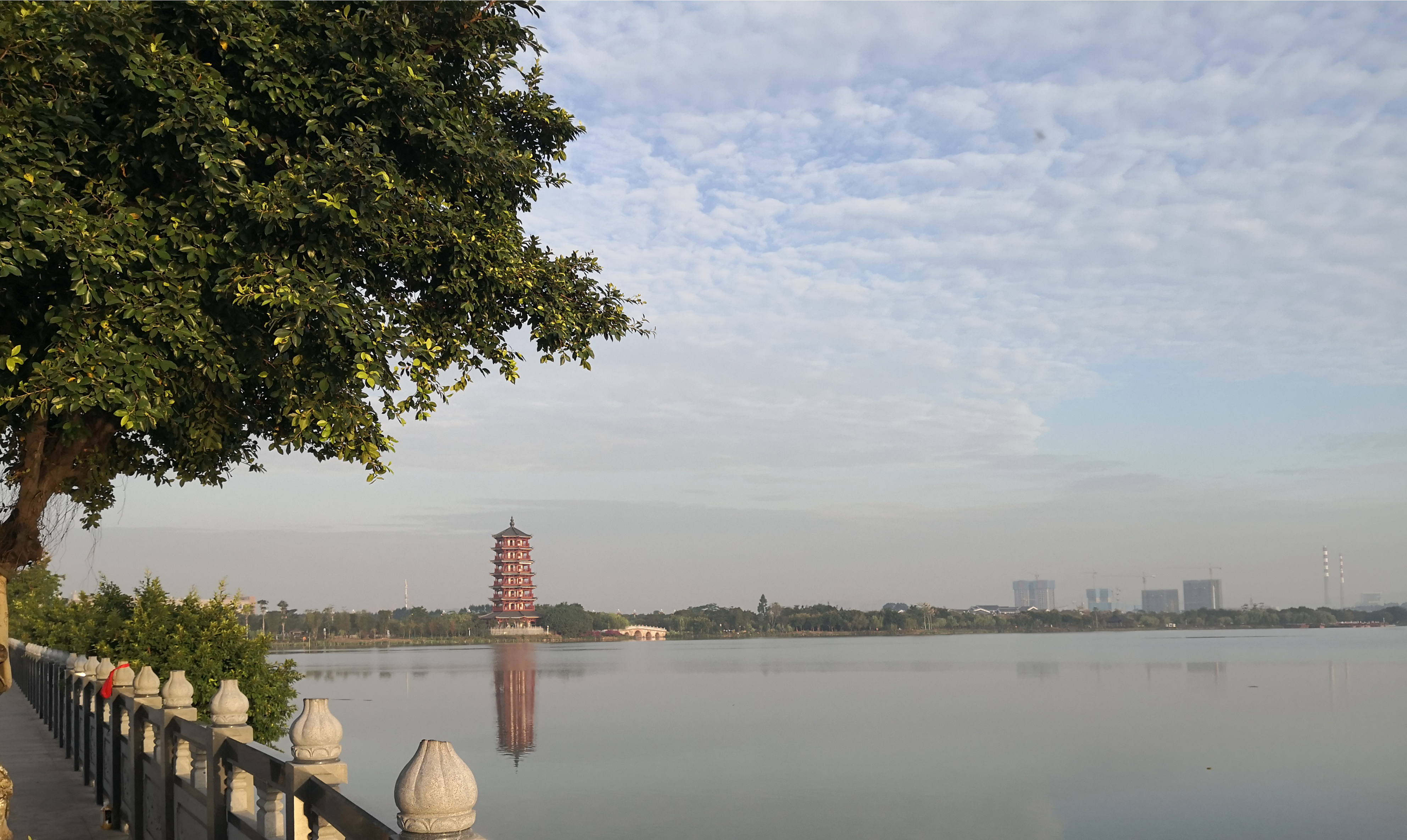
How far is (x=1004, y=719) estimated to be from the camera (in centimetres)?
5631

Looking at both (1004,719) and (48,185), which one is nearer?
(48,185)

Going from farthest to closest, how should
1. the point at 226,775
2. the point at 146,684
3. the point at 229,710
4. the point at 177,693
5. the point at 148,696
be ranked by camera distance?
the point at 148,696 → the point at 146,684 → the point at 177,693 → the point at 229,710 → the point at 226,775

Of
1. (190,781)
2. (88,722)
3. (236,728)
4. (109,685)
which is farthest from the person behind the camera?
(88,722)

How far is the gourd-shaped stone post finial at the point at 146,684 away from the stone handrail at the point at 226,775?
1 cm

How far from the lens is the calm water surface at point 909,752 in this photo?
30562 millimetres

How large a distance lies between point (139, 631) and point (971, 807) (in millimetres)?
23936

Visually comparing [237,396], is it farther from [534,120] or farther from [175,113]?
[534,120]

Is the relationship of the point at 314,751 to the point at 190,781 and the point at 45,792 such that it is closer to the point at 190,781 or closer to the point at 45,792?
the point at 190,781

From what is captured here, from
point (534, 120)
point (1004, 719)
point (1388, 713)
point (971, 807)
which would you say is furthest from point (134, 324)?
point (1388, 713)

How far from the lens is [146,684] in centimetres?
1013

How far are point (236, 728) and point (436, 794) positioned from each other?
4.08 metres

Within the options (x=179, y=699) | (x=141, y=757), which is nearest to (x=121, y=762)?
(x=141, y=757)

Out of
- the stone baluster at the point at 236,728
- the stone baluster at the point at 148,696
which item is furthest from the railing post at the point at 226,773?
the stone baluster at the point at 148,696

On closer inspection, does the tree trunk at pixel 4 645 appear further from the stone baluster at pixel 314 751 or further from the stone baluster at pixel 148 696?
the stone baluster at pixel 314 751
